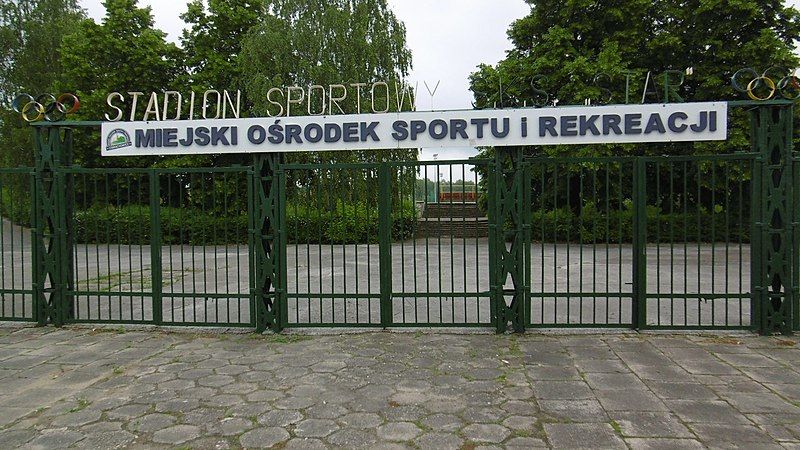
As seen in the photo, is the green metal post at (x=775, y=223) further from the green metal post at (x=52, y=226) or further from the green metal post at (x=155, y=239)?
the green metal post at (x=52, y=226)

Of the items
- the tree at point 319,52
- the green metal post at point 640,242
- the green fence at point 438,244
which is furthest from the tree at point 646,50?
the green metal post at point 640,242

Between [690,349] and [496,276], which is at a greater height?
[496,276]

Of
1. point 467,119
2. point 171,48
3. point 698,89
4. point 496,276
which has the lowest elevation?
point 496,276

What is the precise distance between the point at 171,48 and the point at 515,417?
2481 centimetres

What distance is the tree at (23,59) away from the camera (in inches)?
1090

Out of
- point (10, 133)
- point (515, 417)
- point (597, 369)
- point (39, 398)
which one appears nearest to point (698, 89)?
point (597, 369)

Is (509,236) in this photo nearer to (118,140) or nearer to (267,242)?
(267,242)

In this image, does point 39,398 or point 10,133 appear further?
point 10,133

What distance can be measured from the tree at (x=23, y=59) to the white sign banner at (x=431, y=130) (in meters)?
25.4

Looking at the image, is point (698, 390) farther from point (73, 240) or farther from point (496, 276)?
point (73, 240)

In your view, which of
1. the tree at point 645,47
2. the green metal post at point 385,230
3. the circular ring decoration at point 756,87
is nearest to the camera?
the circular ring decoration at point 756,87

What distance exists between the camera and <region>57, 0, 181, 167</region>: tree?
Result: 23.3 m

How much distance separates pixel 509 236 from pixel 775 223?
327 cm

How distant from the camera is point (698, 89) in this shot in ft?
64.3
